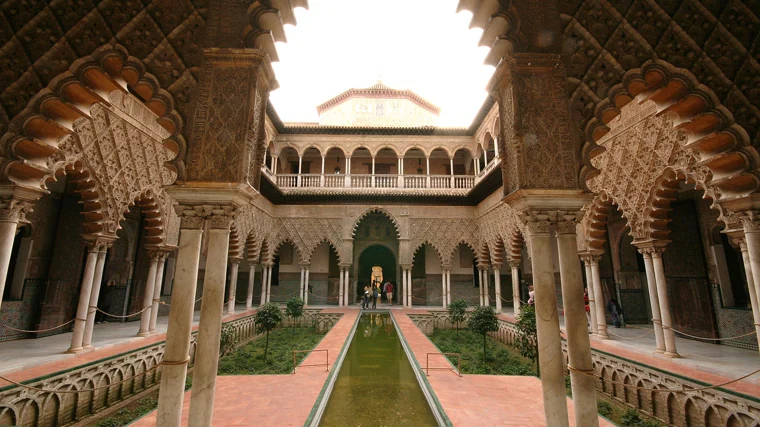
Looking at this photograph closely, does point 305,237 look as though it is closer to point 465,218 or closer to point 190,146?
point 465,218

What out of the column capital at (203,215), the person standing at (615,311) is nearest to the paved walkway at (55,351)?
the column capital at (203,215)

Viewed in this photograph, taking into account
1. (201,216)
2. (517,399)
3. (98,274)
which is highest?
(201,216)

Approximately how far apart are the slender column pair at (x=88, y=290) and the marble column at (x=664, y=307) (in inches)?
420

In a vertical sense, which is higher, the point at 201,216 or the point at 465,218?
the point at 465,218

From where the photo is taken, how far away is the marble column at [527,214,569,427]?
3133 millimetres

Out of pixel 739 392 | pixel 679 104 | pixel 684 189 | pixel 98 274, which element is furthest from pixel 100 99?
pixel 684 189

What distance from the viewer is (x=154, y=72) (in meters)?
3.50

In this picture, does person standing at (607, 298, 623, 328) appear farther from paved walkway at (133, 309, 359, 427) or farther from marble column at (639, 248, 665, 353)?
paved walkway at (133, 309, 359, 427)

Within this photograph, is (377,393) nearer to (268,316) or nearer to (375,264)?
(268,316)

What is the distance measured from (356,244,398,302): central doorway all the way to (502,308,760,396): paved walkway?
40.6ft

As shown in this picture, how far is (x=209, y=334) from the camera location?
3.24 m

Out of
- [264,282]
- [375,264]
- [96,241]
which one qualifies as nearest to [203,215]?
[96,241]

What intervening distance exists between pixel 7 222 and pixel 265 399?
12.6 feet

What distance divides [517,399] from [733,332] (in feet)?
21.5
